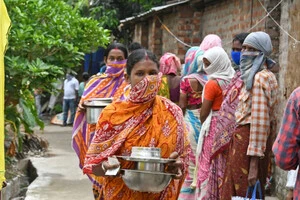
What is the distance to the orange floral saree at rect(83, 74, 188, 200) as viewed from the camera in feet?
14.8

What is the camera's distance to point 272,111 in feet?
18.9

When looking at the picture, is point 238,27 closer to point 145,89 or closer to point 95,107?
point 95,107

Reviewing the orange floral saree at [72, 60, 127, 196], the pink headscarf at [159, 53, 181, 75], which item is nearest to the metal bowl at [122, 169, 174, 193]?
the orange floral saree at [72, 60, 127, 196]

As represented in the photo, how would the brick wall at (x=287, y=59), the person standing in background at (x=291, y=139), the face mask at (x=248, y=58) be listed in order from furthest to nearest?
1. the brick wall at (x=287, y=59)
2. the face mask at (x=248, y=58)
3. the person standing in background at (x=291, y=139)

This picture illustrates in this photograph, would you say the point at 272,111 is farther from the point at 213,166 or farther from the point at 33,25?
the point at 33,25

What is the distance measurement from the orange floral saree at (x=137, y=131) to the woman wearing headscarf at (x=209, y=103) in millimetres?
2290

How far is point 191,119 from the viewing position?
25.5ft

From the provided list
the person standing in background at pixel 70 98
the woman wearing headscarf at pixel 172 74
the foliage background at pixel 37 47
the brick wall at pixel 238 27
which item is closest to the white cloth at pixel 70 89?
the person standing in background at pixel 70 98

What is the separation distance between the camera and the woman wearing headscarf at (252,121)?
5.62 meters

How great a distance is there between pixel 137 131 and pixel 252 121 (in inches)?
55.1

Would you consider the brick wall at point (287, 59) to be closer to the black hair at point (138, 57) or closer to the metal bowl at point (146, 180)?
the black hair at point (138, 57)

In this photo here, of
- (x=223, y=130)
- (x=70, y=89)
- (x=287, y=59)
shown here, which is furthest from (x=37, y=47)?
(x=70, y=89)

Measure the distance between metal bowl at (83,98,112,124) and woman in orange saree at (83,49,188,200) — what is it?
1.94 meters

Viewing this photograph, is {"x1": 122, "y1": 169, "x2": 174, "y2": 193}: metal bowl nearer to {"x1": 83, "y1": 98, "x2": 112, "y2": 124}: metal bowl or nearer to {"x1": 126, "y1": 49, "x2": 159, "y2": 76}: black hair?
{"x1": 126, "y1": 49, "x2": 159, "y2": 76}: black hair
